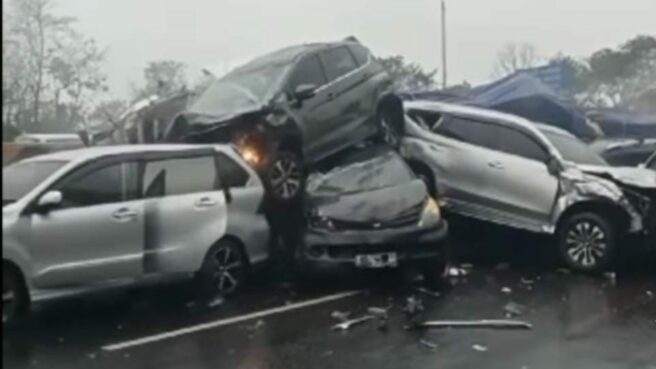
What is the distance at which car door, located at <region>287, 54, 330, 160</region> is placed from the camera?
37.7 ft

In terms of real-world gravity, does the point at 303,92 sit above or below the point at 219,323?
above

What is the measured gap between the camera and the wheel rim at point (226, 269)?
960cm

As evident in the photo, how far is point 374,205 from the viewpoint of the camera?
1038 centimetres

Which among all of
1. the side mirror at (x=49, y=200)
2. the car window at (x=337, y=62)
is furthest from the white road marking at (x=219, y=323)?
the car window at (x=337, y=62)

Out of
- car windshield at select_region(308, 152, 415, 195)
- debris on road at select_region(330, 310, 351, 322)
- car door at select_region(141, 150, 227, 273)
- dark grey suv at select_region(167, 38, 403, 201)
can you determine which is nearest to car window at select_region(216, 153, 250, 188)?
car door at select_region(141, 150, 227, 273)

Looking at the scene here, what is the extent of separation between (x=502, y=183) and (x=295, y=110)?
278cm

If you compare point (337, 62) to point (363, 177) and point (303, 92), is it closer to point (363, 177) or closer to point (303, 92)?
point (303, 92)

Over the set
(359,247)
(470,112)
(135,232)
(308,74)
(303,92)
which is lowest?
(359,247)

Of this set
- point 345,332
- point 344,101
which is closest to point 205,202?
point 345,332

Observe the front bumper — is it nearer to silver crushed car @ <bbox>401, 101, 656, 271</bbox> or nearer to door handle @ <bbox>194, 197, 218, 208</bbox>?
door handle @ <bbox>194, 197, 218, 208</bbox>

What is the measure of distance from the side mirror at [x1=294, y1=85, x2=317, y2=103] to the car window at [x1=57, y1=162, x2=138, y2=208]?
2.94m

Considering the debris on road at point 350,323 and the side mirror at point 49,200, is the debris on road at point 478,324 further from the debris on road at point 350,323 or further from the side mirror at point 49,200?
the side mirror at point 49,200

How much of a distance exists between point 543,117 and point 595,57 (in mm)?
2711

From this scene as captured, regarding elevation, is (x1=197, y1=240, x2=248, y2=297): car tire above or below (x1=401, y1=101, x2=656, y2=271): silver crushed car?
below
